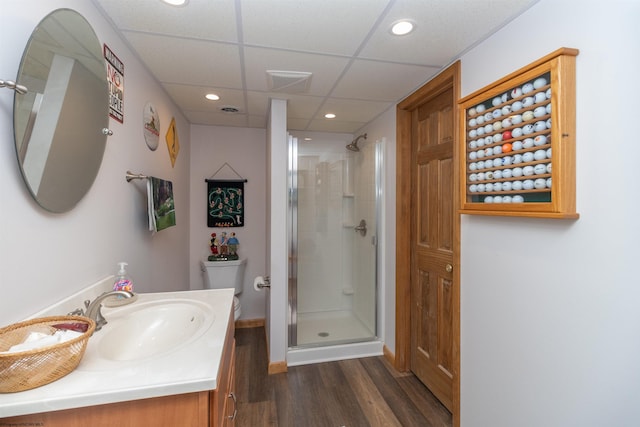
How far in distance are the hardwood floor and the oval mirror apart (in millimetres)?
1672

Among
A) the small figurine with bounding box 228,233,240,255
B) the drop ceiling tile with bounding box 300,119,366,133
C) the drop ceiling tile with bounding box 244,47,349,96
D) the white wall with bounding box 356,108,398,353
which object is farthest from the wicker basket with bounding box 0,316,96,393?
the drop ceiling tile with bounding box 300,119,366,133

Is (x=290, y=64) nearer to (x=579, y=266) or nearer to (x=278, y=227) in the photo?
(x=278, y=227)

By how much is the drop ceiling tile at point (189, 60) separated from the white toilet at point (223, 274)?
1.72 metres

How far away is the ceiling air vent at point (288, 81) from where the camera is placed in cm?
186

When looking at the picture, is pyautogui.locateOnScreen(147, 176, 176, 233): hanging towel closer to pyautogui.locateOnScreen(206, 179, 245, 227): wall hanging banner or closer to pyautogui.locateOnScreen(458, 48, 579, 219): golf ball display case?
pyautogui.locateOnScreen(206, 179, 245, 227): wall hanging banner

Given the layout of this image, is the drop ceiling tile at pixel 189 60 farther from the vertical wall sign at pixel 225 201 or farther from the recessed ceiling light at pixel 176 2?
the vertical wall sign at pixel 225 201

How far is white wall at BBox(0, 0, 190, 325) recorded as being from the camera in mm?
843

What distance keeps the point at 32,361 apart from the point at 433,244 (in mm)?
2056

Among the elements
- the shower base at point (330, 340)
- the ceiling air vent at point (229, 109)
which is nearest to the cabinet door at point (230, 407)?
the shower base at point (330, 340)

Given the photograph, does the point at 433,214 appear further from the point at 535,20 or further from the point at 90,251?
the point at 90,251

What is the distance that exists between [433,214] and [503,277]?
75 cm

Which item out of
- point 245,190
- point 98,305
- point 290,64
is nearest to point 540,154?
point 290,64

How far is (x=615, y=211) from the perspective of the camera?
95 cm

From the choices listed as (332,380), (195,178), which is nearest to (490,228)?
(332,380)
